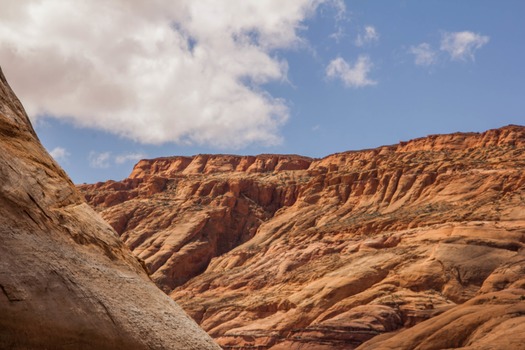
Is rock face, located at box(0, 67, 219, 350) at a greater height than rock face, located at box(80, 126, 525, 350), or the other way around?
rock face, located at box(80, 126, 525, 350)

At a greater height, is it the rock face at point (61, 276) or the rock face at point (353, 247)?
the rock face at point (353, 247)

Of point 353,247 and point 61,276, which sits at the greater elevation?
point 353,247

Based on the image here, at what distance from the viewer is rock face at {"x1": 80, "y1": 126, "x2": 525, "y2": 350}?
43719 mm

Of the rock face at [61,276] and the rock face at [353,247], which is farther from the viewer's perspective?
the rock face at [353,247]

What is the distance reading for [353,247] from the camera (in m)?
61.4

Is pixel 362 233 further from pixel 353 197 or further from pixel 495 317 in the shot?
pixel 495 317

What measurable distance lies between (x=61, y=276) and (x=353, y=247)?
54.6 m

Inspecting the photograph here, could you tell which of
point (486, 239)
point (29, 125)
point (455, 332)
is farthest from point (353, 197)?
point (29, 125)

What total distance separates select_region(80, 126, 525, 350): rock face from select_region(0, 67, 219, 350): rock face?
24.4m

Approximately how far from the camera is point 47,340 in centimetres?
764

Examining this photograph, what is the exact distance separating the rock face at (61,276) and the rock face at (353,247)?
24362 millimetres

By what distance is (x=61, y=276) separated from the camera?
27.1ft

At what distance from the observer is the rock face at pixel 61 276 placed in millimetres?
7662

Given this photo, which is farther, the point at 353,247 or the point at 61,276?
the point at 353,247
